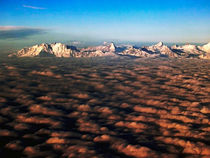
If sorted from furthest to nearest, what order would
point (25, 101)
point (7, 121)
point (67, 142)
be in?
point (25, 101)
point (7, 121)
point (67, 142)

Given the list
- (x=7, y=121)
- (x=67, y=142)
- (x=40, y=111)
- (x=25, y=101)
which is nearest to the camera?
→ (x=67, y=142)

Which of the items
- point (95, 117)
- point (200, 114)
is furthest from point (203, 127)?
point (95, 117)

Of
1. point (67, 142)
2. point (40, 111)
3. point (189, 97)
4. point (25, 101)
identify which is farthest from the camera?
point (189, 97)

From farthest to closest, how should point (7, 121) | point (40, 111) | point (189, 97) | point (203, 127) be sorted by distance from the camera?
point (189, 97)
point (40, 111)
point (7, 121)
point (203, 127)

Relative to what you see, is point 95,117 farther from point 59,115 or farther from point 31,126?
point 31,126

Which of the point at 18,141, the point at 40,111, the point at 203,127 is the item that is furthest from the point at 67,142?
the point at 203,127

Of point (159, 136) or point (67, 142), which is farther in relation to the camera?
point (159, 136)

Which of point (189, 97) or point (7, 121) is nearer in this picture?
point (7, 121)

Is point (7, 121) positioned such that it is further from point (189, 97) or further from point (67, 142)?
point (189, 97)
